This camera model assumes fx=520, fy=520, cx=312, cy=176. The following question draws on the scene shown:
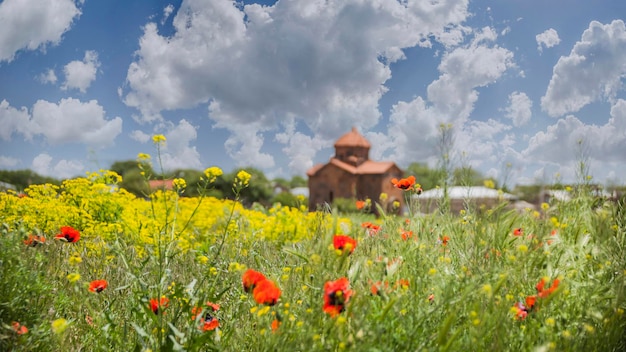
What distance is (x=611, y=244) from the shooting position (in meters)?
3.46

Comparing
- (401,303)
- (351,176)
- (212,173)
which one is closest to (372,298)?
(401,303)

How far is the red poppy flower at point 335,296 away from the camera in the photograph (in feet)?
8.09

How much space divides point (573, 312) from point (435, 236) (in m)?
1.05

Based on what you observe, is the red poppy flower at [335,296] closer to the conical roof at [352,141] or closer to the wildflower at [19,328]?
the wildflower at [19,328]

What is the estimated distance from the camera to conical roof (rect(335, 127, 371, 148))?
52.3 m

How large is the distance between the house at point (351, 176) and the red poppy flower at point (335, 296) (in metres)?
45.9

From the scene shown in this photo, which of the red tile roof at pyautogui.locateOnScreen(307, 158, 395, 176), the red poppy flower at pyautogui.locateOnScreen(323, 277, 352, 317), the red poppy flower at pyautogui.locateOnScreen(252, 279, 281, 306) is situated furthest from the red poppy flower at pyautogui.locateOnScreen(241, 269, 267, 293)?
the red tile roof at pyautogui.locateOnScreen(307, 158, 395, 176)

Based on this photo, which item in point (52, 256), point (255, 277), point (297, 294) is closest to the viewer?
point (255, 277)

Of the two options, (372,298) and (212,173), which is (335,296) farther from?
(212,173)

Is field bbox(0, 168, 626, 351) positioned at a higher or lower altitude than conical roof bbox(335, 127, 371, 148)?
lower

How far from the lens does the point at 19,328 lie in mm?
3271

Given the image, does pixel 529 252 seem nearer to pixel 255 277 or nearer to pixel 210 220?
pixel 255 277

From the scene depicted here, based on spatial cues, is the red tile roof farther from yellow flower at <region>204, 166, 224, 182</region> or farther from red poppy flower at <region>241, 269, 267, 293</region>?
red poppy flower at <region>241, 269, 267, 293</region>

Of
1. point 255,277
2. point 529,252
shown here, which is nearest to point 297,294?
point 255,277
